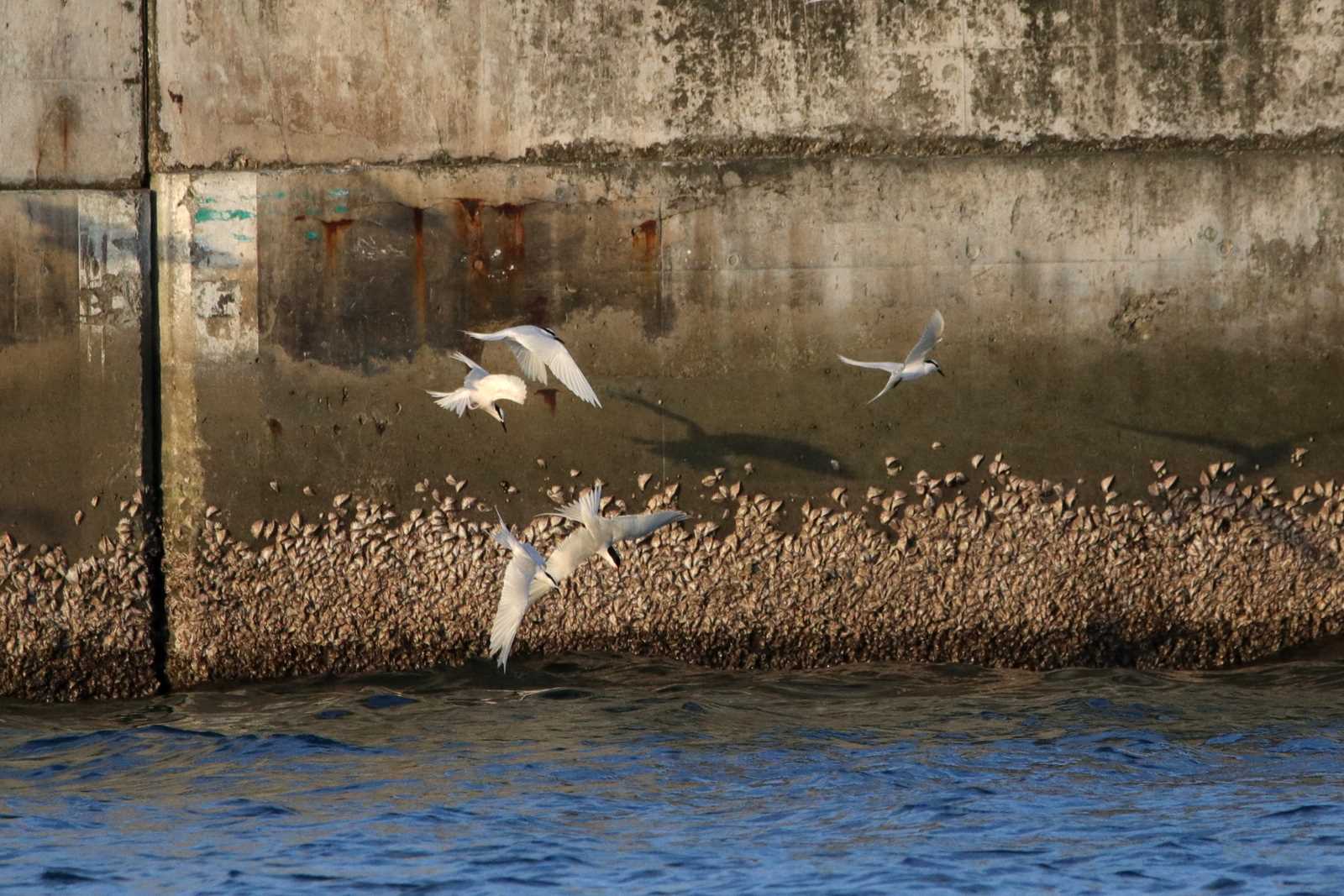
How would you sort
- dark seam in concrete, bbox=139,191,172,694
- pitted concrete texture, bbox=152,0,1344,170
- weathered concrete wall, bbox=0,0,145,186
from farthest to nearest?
1. dark seam in concrete, bbox=139,191,172,694
2. weathered concrete wall, bbox=0,0,145,186
3. pitted concrete texture, bbox=152,0,1344,170

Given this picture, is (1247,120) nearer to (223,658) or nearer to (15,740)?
(223,658)

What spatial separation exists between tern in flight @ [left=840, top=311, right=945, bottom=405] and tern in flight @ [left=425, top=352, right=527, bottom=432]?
146 cm

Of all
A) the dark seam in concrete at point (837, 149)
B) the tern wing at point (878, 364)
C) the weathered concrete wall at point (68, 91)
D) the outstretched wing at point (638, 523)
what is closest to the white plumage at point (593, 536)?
the outstretched wing at point (638, 523)

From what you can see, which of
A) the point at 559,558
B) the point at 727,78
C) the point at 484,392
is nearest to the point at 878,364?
the point at 727,78

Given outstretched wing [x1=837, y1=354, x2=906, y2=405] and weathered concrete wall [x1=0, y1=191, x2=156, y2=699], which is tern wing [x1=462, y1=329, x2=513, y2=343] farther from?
weathered concrete wall [x1=0, y1=191, x2=156, y2=699]

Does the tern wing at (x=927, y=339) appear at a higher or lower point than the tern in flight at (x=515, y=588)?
higher

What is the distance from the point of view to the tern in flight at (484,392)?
8445 mm

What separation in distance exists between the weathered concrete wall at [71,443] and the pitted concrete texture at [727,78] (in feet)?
1.89

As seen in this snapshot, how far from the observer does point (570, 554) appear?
8.41 metres

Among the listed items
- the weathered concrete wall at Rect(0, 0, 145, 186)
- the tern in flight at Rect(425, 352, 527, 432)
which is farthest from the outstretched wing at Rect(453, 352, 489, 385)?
the weathered concrete wall at Rect(0, 0, 145, 186)

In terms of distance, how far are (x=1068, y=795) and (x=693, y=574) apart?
2.20 meters

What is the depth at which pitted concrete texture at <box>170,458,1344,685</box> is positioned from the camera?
8.74 meters

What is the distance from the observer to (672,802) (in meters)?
7.39

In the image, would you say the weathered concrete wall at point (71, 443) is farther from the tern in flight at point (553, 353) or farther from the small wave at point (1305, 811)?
the small wave at point (1305, 811)
